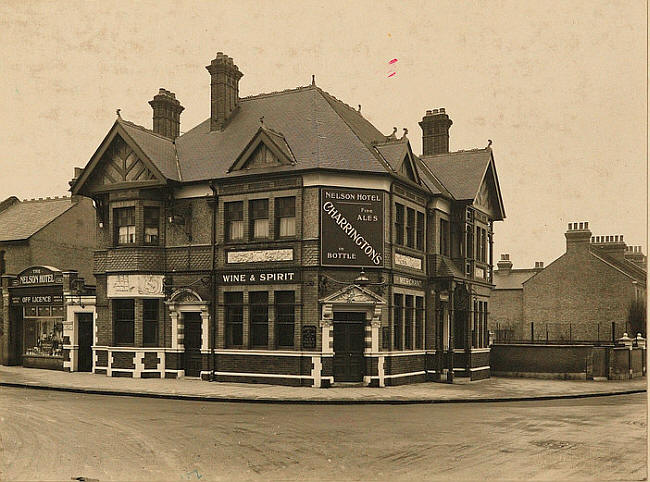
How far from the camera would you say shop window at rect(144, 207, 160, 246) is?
26625mm

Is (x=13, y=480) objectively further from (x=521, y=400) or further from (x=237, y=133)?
(x=237, y=133)

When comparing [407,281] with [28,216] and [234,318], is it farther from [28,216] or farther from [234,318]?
[28,216]

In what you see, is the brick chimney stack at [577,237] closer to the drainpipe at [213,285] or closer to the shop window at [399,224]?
the shop window at [399,224]

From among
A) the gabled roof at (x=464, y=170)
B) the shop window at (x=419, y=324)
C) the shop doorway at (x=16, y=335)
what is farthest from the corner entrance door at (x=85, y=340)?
→ the gabled roof at (x=464, y=170)

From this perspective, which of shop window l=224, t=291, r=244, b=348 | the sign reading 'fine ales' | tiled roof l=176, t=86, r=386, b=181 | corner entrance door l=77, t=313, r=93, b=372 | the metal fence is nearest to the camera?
the sign reading 'fine ales'

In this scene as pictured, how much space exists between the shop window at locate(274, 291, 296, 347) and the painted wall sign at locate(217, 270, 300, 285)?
1.64 ft

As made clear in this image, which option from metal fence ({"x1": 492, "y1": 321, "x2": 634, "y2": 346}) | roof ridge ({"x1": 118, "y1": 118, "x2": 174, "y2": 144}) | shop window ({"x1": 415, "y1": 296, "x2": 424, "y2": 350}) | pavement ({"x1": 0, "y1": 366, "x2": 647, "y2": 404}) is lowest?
pavement ({"x1": 0, "y1": 366, "x2": 647, "y2": 404})

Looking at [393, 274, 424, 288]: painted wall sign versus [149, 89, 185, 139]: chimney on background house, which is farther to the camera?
[149, 89, 185, 139]: chimney on background house

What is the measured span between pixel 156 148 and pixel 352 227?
8945 millimetres

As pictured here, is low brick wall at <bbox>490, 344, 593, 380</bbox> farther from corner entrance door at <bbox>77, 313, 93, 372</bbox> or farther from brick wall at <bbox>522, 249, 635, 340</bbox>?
corner entrance door at <bbox>77, 313, 93, 372</bbox>

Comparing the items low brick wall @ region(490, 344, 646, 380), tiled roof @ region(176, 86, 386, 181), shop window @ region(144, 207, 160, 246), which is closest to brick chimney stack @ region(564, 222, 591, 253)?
low brick wall @ region(490, 344, 646, 380)

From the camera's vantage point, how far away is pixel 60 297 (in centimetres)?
3036

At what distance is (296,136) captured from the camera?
83.7 feet

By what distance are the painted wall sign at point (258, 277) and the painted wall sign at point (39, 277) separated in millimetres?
9040
